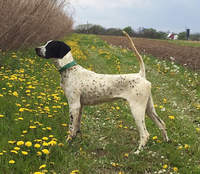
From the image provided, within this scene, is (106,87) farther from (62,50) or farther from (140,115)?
(62,50)

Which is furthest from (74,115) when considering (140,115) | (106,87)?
(140,115)

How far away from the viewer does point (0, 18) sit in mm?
6156

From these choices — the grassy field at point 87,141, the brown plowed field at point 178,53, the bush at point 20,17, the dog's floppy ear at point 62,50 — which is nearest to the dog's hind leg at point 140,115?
the grassy field at point 87,141

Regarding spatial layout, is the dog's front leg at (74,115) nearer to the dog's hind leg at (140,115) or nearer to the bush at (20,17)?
Result: the dog's hind leg at (140,115)

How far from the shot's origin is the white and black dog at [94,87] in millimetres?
3840

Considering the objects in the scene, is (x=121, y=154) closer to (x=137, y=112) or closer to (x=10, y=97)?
(x=137, y=112)

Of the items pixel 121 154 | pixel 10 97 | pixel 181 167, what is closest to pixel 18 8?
pixel 10 97

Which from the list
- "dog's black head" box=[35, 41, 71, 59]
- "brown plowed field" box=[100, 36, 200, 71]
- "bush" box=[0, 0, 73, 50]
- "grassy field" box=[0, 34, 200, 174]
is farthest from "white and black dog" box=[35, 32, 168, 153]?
"brown plowed field" box=[100, 36, 200, 71]

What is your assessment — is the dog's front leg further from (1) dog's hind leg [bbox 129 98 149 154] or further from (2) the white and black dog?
(1) dog's hind leg [bbox 129 98 149 154]

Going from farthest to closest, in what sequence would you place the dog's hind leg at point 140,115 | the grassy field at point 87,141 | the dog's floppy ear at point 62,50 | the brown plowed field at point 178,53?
the brown plowed field at point 178,53 < the dog's floppy ear at point 62,50 < the dog's hind leg at point 140,115 < the grassy field at point 87,141

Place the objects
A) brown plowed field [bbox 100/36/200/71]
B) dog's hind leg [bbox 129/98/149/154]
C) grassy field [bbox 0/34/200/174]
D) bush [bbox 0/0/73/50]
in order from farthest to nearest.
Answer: brown plowed field [bbox 100/36/200/71] → bush [bbox 0/0/73/50] → dog's hind leg [bbox 129/98/149/154] → grassy field [bbox 0/34/200/174]

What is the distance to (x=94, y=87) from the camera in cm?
396

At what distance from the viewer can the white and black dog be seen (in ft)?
12.6

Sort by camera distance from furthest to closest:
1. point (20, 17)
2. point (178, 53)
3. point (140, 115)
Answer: point (178, 53) < point (20, 17) < point (140, 115)
